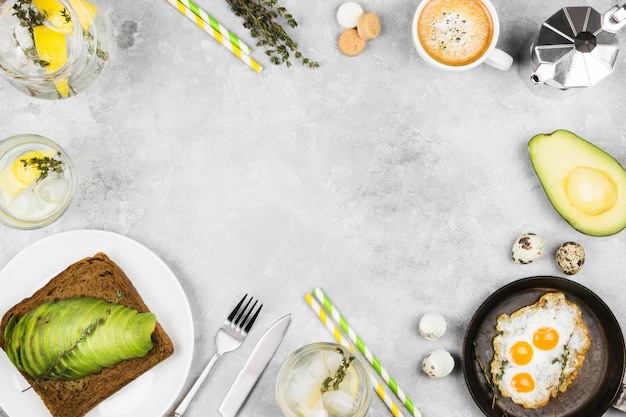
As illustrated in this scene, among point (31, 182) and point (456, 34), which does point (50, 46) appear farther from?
point (456, 34)

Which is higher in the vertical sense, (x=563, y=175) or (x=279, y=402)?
(x=563, y=175)

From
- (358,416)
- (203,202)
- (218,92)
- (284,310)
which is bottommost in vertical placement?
(358,416)

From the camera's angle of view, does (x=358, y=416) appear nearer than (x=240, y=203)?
Yes

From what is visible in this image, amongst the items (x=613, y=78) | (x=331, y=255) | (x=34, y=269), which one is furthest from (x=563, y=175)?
(x=34, y=269)

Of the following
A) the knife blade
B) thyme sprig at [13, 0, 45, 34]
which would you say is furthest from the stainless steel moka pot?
thyme sprig at [13, 0, 45, 34]

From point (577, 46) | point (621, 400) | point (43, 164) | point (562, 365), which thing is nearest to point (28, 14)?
point (43, 164)

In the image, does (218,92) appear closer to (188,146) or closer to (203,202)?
(188,146)

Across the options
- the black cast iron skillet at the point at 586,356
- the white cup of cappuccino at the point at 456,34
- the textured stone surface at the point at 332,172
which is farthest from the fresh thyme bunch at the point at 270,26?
the black cast iron skillet at the point at 586,356

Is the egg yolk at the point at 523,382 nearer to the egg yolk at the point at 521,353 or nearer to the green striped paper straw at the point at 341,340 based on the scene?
the egg yolk at the point at 521,353
